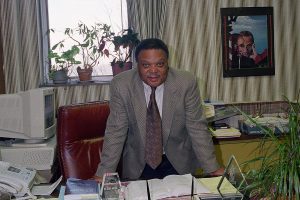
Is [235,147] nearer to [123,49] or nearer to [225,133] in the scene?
[225,133]

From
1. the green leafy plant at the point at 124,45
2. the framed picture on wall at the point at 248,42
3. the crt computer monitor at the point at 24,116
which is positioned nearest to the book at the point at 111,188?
the crt computer monitor at the point at 24,116

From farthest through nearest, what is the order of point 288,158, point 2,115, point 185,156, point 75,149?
point 2,115 → point 185,156 → point 75,149 → point 288,158

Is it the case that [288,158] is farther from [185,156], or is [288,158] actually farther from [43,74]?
[43,74]

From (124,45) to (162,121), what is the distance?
4.92 feet

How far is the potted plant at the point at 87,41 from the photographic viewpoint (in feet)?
11.8

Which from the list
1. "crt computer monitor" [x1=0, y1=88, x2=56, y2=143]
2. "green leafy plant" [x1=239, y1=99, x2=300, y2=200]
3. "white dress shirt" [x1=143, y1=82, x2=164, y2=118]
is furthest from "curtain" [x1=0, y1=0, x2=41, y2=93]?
"green leafy plant" [x1=239, y1=99, x2=300, y2=200]

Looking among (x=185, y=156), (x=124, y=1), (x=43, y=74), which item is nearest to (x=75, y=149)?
(x=185, y=156)

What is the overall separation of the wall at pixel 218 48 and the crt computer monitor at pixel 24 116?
156cm

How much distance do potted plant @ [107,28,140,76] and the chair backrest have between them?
4.42 feet

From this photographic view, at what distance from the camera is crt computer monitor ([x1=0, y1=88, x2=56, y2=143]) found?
95.3 inches

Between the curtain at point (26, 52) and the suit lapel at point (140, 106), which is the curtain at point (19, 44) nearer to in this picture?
the curtain at point (26, 52)

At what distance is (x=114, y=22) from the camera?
3.65m

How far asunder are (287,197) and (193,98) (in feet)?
4.02

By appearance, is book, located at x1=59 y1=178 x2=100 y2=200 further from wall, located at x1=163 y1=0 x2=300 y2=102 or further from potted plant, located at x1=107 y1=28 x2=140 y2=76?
wall, located at x1=163 y1=0 x2=300 y2=102
